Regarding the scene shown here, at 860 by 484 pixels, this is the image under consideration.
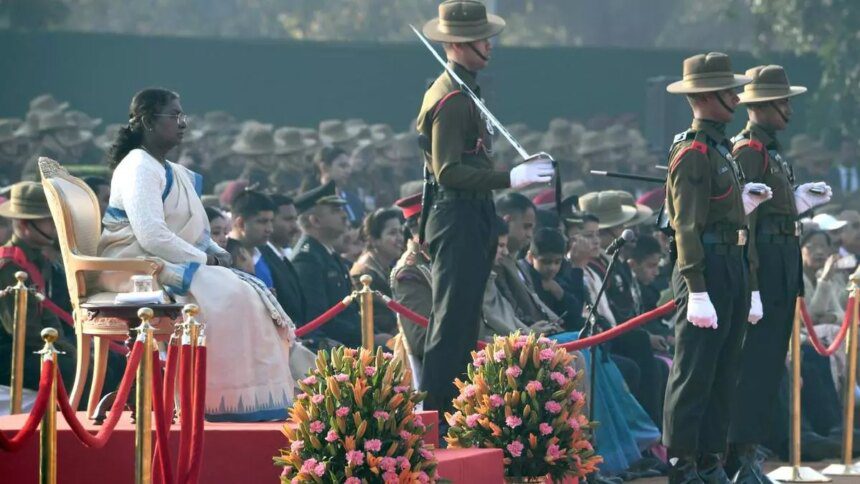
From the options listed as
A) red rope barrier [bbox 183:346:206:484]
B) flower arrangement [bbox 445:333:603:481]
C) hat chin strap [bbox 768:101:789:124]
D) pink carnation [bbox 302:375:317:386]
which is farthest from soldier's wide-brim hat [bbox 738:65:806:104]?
red rope barrier [bbox 183:346:206:484]

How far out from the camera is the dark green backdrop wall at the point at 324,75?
1401 inches

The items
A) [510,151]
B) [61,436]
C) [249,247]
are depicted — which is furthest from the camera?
[510,151]

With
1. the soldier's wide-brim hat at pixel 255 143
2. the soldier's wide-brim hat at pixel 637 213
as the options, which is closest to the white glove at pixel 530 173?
the soldier's wide-brim hat at pixel 637 213

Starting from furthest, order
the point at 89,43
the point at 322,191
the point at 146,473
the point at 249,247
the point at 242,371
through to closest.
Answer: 1. the point at 89,43
2. the point at 322,191
3. the point at 249,247
4. the point at 242,371
5. the point at 146,473

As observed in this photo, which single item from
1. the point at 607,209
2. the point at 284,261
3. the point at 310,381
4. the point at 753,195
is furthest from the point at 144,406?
the point at 607,209

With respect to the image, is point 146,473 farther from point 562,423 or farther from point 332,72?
point 332,72

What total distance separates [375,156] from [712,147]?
17263mm

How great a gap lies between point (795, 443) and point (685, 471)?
2.70 metres

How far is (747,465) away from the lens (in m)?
11.7

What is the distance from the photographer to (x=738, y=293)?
1093 cm

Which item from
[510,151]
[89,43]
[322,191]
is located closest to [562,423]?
[322,191]

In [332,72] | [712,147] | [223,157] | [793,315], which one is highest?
[332,72]

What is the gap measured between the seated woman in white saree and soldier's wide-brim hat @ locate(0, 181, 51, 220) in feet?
7.75

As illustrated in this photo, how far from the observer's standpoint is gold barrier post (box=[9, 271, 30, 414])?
38.5ft
